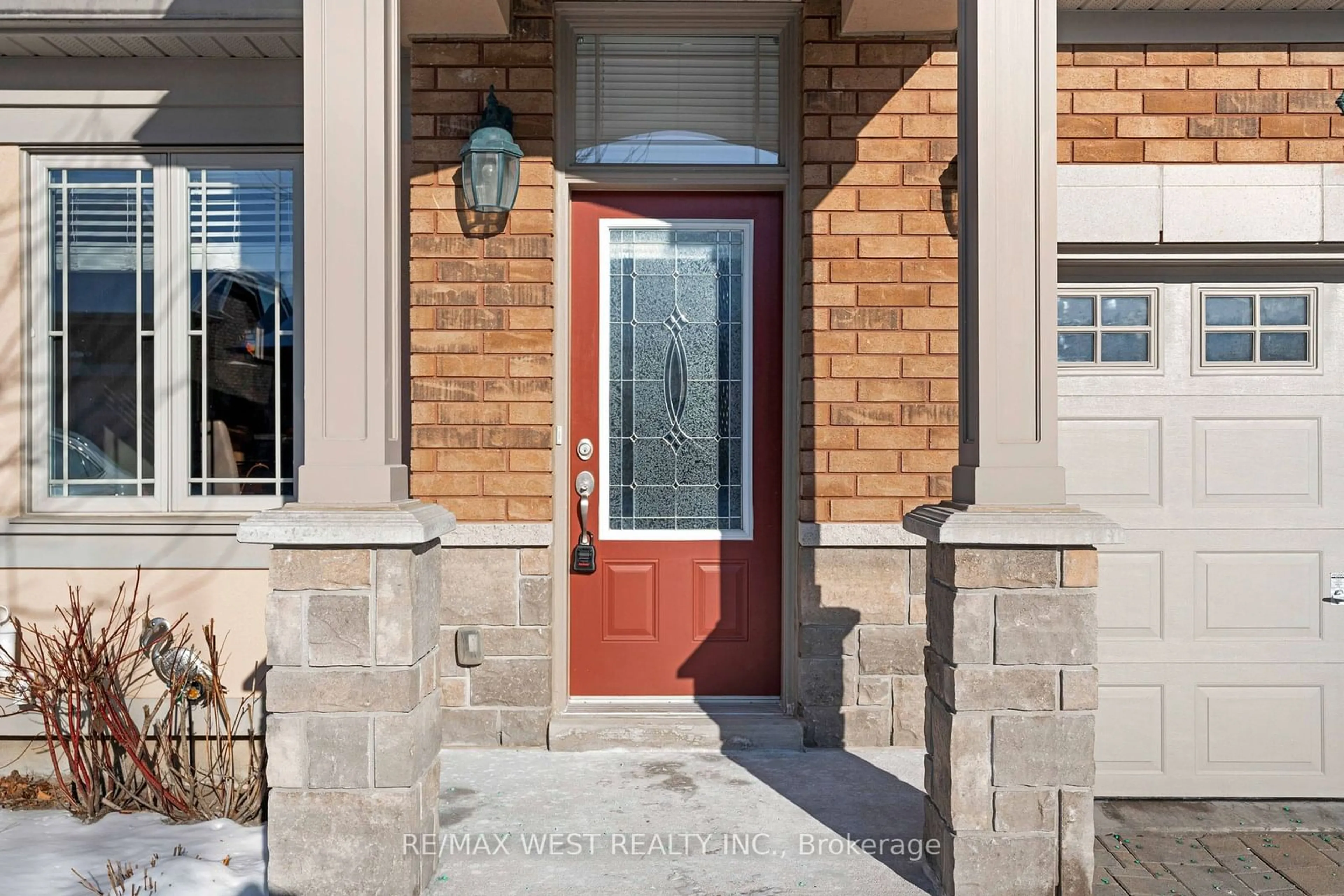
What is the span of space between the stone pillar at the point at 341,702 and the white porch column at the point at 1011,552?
5.23 ft

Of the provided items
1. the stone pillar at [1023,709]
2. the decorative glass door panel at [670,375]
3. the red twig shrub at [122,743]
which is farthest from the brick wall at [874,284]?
the red twig shrub at [122,743]

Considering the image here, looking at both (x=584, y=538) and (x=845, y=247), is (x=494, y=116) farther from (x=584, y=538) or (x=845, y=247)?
(x=584, y=538)

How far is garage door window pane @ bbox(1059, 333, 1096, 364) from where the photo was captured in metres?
4.44

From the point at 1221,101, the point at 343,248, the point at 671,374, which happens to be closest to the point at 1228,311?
the point at 1221,101

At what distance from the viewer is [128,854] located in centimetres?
331

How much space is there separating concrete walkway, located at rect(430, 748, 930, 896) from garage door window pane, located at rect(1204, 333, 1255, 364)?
7.21 ft

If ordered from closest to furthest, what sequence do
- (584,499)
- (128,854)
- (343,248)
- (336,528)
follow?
(336,528), (343,248), (128,854), (584,499)

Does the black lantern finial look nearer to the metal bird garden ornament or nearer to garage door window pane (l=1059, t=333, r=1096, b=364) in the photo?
the metal bird garden ornament

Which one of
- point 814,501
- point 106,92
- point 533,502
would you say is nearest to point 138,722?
point 533,502

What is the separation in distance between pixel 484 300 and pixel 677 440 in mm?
1071

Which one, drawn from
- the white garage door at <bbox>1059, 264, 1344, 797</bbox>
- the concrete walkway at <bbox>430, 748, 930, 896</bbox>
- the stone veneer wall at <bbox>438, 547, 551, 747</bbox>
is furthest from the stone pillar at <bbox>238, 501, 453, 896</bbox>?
the white garage door at <bbox>1059, 264, 1344, 797</bbox>

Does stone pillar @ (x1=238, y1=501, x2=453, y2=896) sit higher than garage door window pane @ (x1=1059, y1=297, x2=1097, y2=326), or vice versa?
garage door window pane @ (x1=1059, y1=297, x2=1097, y2=326)

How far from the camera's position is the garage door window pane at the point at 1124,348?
4.43 meters

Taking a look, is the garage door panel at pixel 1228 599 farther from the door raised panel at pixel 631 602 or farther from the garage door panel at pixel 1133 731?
the door raised panel at pixel 631 602
